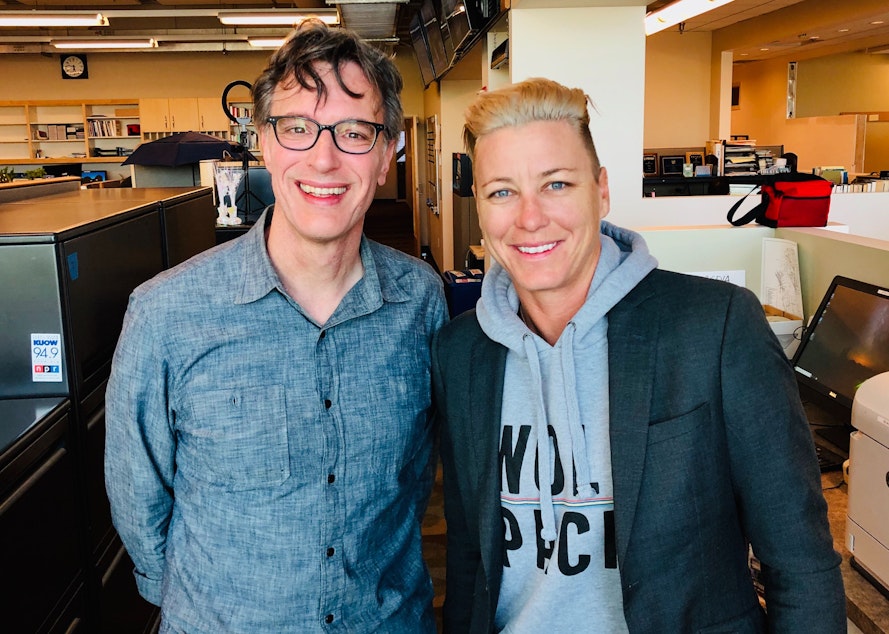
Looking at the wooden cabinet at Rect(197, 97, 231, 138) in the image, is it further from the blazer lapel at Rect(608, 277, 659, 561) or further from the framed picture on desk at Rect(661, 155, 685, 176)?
the blazer lapel at Rect(608, 277, 659, 561)

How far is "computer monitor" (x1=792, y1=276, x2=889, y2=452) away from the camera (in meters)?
2.40

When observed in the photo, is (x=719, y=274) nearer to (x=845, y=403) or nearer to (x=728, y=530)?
(x=845, y=403)

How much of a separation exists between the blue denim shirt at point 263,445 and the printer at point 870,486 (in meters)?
1.05

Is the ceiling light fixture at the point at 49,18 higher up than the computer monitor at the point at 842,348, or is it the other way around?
the ceiling light fixture at the point at 49,18

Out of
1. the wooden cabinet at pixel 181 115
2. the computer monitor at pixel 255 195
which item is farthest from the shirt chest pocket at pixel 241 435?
the wooden cabinet at pixel 181 115

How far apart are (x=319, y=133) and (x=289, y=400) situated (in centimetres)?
50

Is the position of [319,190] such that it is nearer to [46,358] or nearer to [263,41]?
[46,358]

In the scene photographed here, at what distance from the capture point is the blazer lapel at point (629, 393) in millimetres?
1196

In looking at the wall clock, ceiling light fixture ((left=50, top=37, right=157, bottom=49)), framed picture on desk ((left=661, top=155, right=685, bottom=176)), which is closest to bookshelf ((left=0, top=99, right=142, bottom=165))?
the wall clock

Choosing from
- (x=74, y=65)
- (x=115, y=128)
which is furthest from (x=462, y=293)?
(x=74, y=65)

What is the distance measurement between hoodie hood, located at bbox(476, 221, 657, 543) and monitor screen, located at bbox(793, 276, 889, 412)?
4.63 ft

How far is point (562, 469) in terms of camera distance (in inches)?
50.2

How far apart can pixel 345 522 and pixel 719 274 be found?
213 cm

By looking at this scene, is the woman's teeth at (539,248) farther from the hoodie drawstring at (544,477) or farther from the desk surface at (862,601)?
the desk surface at (862,601)
